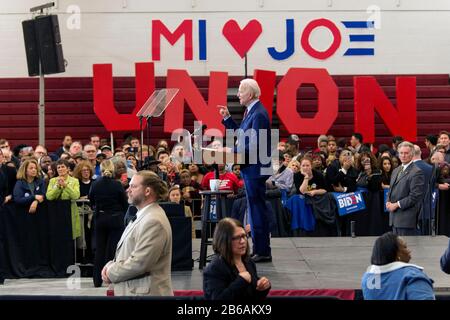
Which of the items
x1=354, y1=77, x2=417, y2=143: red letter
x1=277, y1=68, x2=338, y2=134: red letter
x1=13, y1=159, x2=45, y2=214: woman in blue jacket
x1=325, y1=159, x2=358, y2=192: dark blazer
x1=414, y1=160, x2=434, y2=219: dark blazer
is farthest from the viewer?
x1=277, y1=68, x2=338, y2=134: red letter

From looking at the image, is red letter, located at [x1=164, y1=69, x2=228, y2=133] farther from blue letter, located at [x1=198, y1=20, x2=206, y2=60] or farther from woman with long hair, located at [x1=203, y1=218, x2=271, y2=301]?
woman with long hair, located at [x1=203, y1=218, x2=271, y2=301]

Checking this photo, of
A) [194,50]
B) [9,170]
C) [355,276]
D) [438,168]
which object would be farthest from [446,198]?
[194,50]

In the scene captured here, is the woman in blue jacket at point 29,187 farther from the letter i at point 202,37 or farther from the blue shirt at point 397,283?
the letter i at point 202,37

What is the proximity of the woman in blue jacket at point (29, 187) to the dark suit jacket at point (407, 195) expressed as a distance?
4331 mm

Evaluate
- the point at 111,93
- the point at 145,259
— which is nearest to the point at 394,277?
the point at 145,259

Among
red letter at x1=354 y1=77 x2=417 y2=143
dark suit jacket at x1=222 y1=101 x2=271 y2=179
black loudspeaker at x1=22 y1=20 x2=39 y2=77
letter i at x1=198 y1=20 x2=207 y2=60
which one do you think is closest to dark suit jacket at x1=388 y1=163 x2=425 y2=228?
dark suit jacket at x1=222 y1=101 x2=271 y2=179

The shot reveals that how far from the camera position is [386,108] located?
19.6m

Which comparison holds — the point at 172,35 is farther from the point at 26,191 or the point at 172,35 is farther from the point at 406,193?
the point at 406,193

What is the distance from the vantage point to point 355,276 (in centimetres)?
896

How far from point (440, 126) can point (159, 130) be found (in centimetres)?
623

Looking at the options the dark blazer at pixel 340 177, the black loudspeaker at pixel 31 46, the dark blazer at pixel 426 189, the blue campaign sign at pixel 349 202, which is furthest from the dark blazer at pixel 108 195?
the black loudspeaker at pixel 31 46

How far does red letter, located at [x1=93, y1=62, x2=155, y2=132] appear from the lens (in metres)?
19.6

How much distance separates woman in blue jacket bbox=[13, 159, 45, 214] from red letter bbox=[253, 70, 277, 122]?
745 cm
